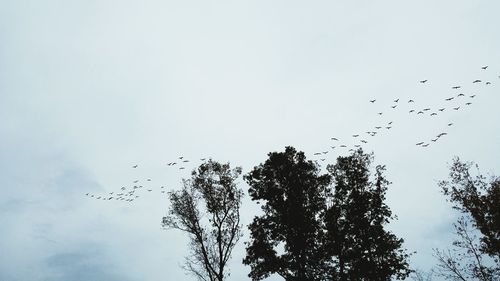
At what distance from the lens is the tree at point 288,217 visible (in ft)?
101

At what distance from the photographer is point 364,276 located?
30.6 meters

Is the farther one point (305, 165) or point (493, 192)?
point (305, 165)

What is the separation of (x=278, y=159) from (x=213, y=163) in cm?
547

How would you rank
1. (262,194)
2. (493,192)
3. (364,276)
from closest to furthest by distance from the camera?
1. (493,192)
2. (364,276)
3. (262,194)

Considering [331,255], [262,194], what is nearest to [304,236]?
[331,255]

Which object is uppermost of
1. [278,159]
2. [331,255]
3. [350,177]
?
[278,159]

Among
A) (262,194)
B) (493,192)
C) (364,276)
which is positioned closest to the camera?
(493,192)

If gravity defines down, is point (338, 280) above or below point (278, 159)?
below

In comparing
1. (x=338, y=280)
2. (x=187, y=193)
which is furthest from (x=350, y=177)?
(x=187, y=193)

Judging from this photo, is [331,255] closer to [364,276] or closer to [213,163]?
[364,276]

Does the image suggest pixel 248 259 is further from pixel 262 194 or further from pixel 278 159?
pixel 278 159

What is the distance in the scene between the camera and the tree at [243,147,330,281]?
30797 mm

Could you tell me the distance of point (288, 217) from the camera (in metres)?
31.5

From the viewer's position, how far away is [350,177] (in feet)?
109
